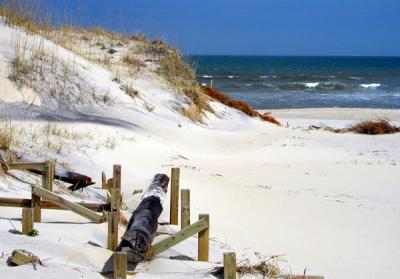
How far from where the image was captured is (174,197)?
237 inches

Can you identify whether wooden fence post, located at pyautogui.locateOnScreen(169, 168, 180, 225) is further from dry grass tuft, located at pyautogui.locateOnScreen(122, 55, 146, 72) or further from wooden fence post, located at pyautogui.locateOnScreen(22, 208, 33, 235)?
dry grass tuft, located at pyautogui.locateOnScreen(122, 55, 146, 72)

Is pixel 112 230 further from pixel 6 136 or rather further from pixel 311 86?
pixel 311 86

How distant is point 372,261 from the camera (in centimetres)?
552

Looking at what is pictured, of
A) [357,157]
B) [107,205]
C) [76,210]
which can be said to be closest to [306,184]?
[357,157]

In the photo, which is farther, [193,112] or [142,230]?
[193,112]

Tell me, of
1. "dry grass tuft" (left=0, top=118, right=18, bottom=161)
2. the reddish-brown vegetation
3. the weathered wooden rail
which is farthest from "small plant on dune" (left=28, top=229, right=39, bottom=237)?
the reddish-brown vegetation

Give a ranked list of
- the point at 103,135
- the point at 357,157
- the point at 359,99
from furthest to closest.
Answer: the point at 359,99 < the point at 357,157 < the point at 103,135

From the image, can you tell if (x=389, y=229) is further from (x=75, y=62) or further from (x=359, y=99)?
(x=359, y=99)

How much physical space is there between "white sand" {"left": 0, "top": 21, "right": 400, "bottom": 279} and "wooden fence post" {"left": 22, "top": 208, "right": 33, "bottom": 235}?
116mm

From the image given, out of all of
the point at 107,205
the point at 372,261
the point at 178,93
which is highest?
the point at 178,93

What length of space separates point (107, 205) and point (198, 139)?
644cm

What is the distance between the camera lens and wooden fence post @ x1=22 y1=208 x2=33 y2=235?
4.75 m

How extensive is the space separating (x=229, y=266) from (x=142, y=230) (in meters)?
0.80

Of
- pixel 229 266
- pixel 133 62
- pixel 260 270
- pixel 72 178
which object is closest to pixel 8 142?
pixel 72 178
